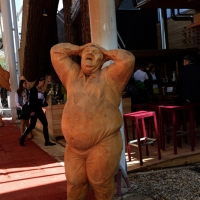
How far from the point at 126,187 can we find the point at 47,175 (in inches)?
59.4

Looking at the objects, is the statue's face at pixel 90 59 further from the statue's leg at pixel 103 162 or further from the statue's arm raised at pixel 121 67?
the statue's leg at pixel 103 162

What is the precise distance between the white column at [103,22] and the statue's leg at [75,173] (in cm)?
170

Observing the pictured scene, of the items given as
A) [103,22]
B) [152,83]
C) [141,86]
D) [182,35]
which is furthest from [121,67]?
[182,35]

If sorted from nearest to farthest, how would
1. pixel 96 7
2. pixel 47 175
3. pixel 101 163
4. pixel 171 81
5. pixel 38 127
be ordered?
1. pixel 101 163
2. pixel 96 7
3. pixel 47 175
4. pixel 38 127
5. pixel 171 81

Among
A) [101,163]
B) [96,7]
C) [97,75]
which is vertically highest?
[96,7]

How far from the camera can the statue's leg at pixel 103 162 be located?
2.64 m

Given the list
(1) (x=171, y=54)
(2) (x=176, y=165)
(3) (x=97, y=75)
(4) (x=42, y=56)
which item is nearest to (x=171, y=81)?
(1) (x=171, y=54)

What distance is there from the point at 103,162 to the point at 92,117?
401mm

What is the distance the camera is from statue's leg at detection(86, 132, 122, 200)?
264 centimetres

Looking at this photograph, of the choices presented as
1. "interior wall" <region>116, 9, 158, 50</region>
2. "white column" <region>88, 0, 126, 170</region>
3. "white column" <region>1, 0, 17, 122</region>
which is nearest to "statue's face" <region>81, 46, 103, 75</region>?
"white column" <region>88, 0, 126, 170</region>

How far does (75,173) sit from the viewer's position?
2729 mm

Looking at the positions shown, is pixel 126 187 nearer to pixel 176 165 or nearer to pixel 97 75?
pixel 176 165

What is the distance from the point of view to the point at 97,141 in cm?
264

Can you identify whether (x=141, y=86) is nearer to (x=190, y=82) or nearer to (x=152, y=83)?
(x=152, y=83)
